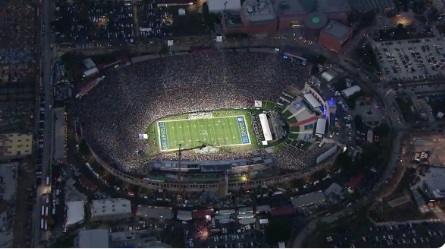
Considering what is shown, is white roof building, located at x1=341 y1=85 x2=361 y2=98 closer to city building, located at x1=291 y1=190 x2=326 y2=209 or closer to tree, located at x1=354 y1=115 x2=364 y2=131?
tree, located at x1=354 y1=115 x2=364 y2=131

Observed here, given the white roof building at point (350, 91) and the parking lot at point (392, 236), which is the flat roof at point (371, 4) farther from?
the parking lot at point (392, 236)

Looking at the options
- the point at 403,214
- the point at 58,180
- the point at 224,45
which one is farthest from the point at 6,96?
the point at 403,214

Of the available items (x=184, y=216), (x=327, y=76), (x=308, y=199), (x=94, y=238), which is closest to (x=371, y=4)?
(x=327, y=76)

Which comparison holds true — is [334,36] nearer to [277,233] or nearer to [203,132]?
[203,132]

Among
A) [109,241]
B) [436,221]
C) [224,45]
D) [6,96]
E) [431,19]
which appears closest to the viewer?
[109,241]

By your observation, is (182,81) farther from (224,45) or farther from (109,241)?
(109,241)

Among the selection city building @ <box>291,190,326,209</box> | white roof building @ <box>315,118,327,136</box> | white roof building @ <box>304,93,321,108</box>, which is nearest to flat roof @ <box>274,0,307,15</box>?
white roof building @ <box>304,93,321,108</box>
